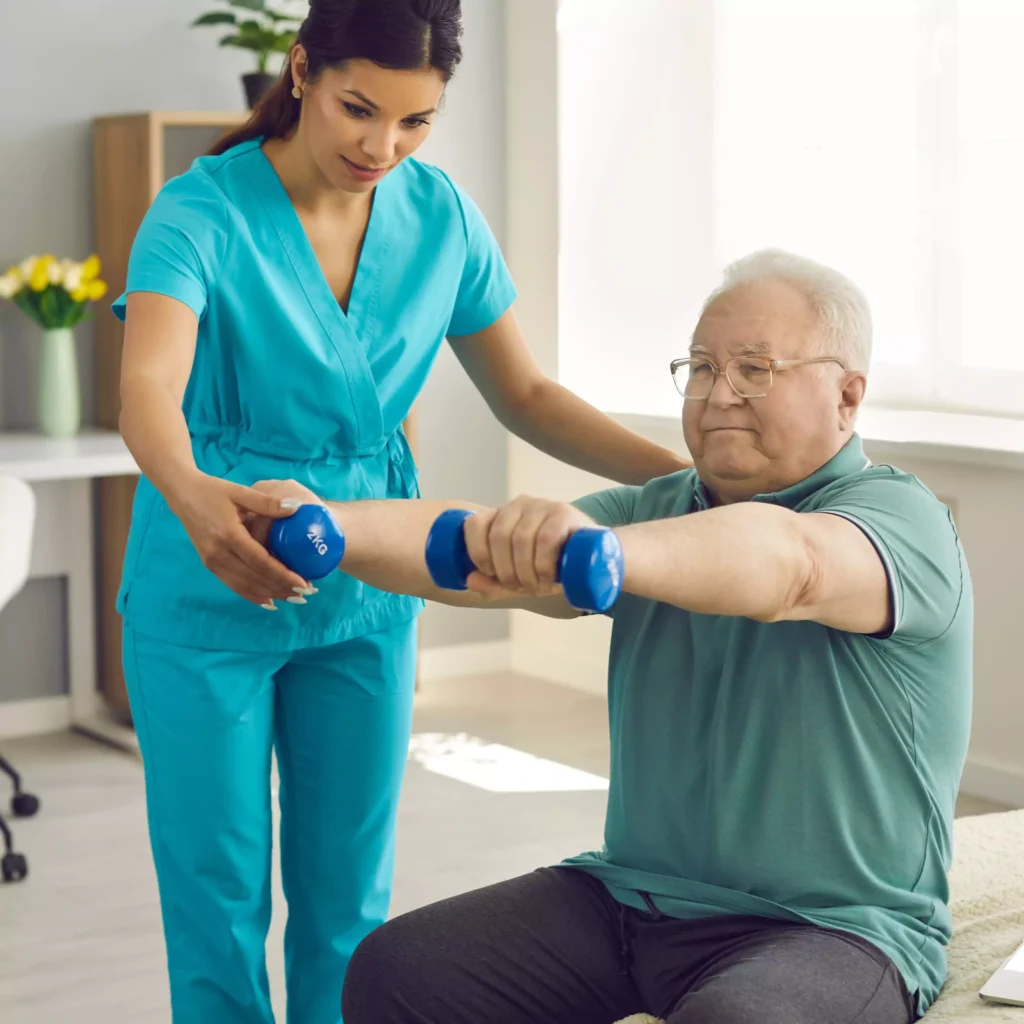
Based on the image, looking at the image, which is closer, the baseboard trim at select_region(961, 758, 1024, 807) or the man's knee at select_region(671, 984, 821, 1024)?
the man's knee at select_region(671, 984, 821, 1024)

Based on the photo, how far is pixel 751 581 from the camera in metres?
1.22

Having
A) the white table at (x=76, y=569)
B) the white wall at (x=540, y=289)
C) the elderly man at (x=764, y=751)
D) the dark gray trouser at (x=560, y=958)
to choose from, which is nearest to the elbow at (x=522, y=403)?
the elderly man at (x=764, y=751)

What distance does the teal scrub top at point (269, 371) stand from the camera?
1.70 m

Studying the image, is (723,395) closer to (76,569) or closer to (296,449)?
(296,449)

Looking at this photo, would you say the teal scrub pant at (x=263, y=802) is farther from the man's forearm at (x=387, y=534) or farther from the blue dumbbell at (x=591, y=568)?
the blue dumbbell at (x=591, y=568)

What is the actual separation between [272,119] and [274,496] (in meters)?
0.67

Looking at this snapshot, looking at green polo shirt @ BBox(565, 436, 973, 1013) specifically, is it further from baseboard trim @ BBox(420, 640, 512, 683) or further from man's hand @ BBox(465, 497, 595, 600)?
baseboard trim @ BBox(420, 640, 512, 683)

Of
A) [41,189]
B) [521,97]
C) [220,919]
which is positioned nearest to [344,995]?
[220,919]

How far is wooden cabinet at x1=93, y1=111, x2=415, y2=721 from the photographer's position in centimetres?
389

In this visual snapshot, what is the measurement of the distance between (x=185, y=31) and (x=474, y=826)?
2191mm

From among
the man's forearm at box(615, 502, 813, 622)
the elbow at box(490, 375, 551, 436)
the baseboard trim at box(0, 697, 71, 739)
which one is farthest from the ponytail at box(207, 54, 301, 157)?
the baseboard trim at box(0, 697, 71, 739)

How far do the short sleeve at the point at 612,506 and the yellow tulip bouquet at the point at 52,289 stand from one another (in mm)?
2477

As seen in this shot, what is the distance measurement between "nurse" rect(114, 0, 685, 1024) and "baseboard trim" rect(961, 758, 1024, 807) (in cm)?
186

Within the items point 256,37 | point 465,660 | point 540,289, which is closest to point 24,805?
point 465,660
